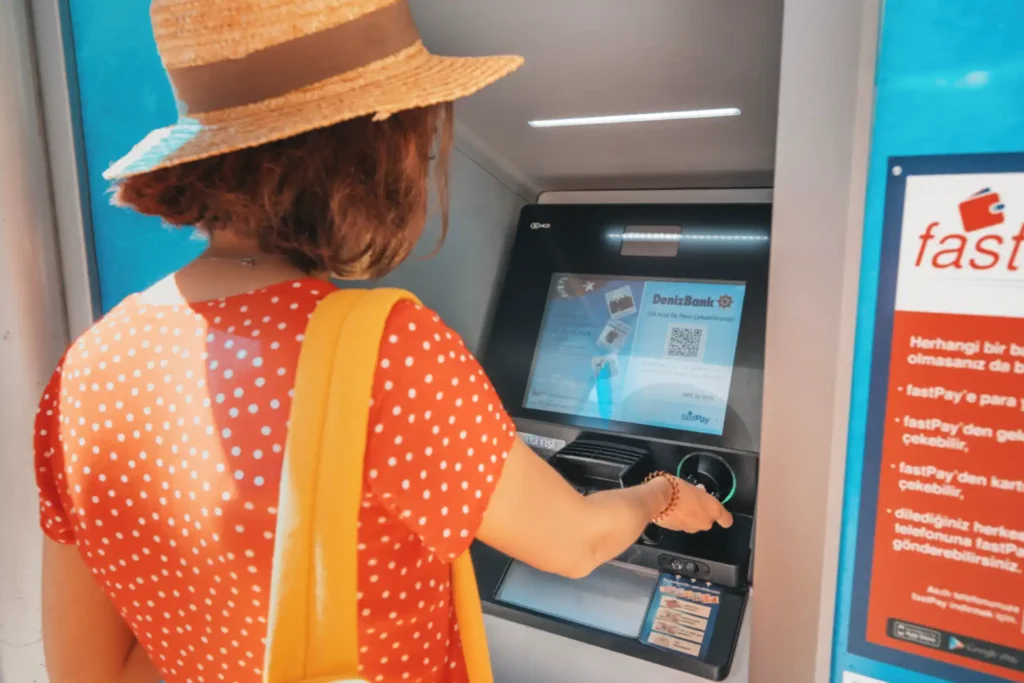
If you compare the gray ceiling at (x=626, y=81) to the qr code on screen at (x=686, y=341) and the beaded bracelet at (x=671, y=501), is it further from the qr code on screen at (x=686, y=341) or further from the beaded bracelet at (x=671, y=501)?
the beaded bracelet at (x=671, y=501)

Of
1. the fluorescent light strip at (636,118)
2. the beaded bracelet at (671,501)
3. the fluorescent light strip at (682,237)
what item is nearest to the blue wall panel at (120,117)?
the fluorescent light strip at (636,118)

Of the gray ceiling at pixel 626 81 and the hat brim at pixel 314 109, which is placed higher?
the gray ceiling at pixel 626 81

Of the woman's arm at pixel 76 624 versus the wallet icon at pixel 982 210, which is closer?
the wallet icon at pixel 982 210

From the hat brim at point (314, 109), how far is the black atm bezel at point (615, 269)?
0.69 meters

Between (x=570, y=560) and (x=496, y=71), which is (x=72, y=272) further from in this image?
(x=570, y=560)

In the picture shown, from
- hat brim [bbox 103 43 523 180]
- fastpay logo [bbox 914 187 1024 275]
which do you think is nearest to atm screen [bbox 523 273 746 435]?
fastpay logo [bbox 914 187 1024 275]

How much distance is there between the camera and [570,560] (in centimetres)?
83

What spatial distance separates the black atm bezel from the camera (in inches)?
49.2

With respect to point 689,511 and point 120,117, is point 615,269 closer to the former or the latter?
point 689,511

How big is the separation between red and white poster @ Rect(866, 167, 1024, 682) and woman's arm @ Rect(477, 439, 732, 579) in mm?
292

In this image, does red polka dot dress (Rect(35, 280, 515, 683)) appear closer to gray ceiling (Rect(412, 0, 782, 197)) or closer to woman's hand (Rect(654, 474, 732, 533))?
woman's hand (Rect(654, 474, 732, 533))

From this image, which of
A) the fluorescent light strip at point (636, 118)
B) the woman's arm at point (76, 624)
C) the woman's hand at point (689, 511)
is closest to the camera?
the woman's arm at point (76, 624)

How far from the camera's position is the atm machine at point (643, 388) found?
3.50 ft

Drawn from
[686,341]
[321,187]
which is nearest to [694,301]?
[686,341]
